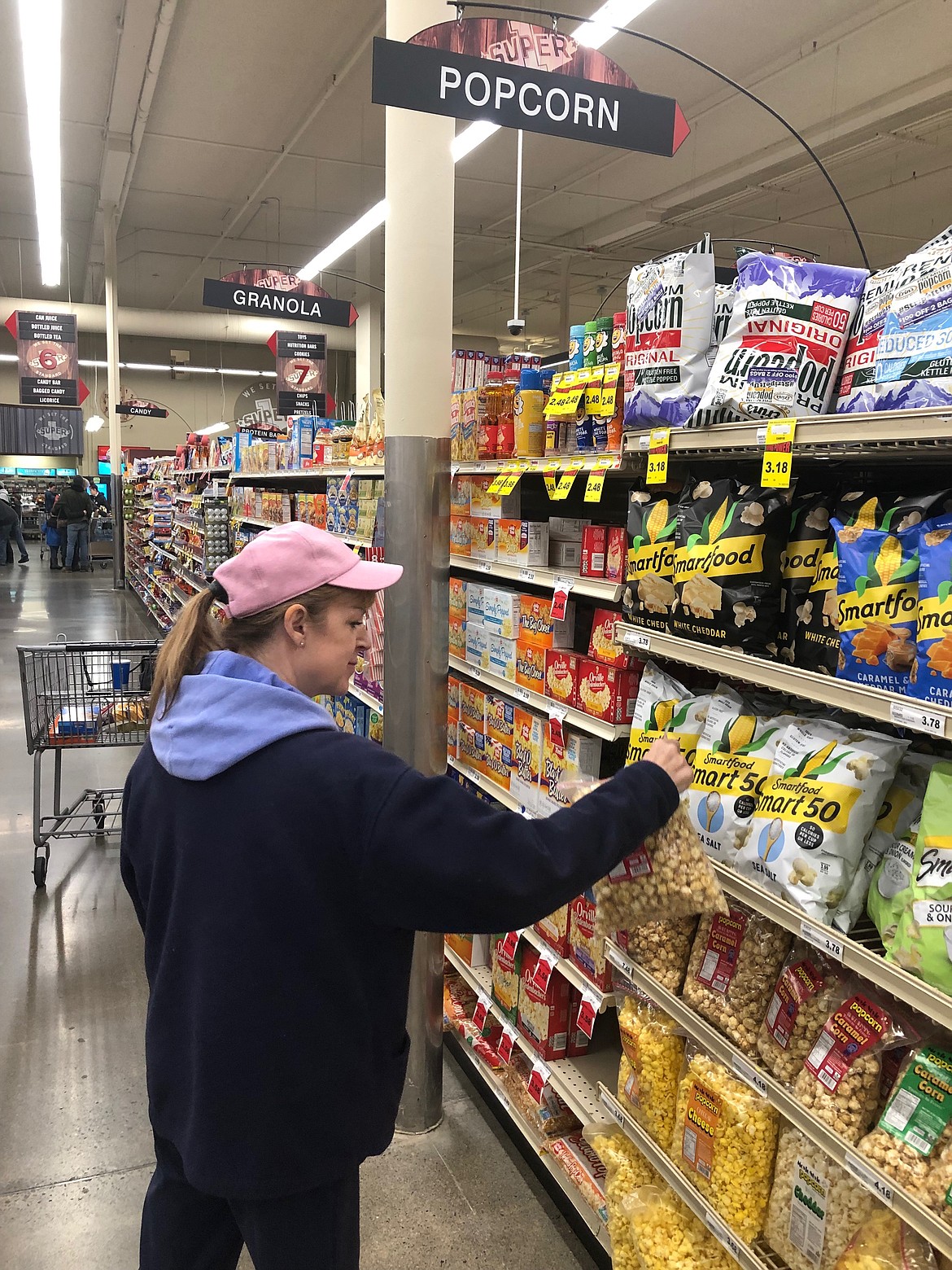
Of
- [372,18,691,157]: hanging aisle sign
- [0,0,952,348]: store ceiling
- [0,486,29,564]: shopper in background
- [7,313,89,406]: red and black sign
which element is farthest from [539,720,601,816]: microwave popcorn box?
[0,486,29,564]: shopper in background

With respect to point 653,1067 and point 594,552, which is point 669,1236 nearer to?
point 653,1067

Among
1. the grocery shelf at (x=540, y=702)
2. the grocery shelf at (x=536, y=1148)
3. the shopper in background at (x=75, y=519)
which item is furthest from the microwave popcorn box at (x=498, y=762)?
the shopper in background at (x=75, y=519)

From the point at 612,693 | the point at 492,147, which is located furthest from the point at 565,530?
the point at 492,147

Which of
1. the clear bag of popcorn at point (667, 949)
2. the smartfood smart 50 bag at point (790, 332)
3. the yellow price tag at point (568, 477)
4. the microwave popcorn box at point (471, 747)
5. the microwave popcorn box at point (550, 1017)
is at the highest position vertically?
the smartfood smart 50 bag at point (790, 332)

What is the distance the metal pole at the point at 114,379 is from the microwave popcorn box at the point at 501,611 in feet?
41.7

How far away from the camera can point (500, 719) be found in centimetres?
307

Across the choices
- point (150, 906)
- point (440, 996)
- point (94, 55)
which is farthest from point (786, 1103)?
point (94, 55)

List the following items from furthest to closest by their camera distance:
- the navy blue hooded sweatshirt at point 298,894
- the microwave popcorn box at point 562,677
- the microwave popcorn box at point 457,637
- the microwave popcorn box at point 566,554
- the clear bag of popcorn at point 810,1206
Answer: the microwave popcorn box at point 457,637
the microwave popcorn box at point 566,554
the microwave popcorn box at point 562,677
the clear bag of popcorn at point 810,1206
the navy blue hooded sweatshirt at point 298,894

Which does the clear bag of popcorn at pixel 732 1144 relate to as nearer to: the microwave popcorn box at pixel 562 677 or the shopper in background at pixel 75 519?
the microwave popcorn box at pixel 562 677

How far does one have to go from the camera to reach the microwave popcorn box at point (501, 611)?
9.58ft

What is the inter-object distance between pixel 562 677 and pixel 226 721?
136cm

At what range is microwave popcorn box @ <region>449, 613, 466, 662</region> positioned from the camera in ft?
10.9

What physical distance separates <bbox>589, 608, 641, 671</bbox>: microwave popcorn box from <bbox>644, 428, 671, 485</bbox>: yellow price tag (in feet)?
1.35

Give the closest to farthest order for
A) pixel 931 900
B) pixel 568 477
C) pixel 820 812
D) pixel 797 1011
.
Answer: pixel 931 900
pixel 820 812
pixel 797 1011
pixel 568 477
